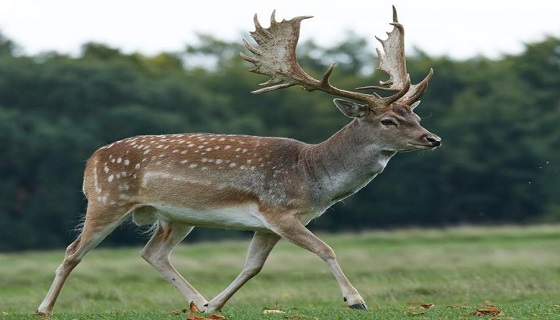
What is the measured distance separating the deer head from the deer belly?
1.19 meters

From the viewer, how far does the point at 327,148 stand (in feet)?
43.9

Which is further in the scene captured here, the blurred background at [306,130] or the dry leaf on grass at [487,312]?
the blurred background at [306,130]

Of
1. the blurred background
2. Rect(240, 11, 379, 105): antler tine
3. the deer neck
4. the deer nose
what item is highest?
Rect(240, 11, 379, 105): antler tine

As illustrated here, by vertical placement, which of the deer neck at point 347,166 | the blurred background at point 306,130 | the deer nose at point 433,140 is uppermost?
the deer nose at point 433,140

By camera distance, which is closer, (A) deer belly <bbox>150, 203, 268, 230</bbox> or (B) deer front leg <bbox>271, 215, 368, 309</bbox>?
(B) deer front leg <bbox>271, 215, 368, 309</bbox>

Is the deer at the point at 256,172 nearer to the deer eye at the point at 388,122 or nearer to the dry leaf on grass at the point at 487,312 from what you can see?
the deer eye at the point at 388,122

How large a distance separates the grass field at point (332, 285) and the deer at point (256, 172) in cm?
81

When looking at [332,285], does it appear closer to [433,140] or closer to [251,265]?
[251,265]

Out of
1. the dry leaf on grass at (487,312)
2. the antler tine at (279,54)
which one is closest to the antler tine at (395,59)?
the antler tine at (279,54)

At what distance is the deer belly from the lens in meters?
13.0

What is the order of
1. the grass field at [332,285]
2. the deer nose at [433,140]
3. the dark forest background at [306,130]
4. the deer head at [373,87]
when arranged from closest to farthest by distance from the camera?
1. the grass field at [332,285]
2. the deer nose at [433,140]
3. the deer head at [373,87]
4. the dark forest background at [306,130]

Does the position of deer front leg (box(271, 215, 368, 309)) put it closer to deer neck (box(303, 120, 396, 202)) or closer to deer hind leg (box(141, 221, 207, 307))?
deer neck (box(303, 120, 396, 202))

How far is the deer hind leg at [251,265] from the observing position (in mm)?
13102

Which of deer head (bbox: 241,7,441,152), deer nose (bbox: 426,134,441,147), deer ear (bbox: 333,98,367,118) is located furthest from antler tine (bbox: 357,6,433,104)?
deer nose (bbox: 426,134,441,147)
